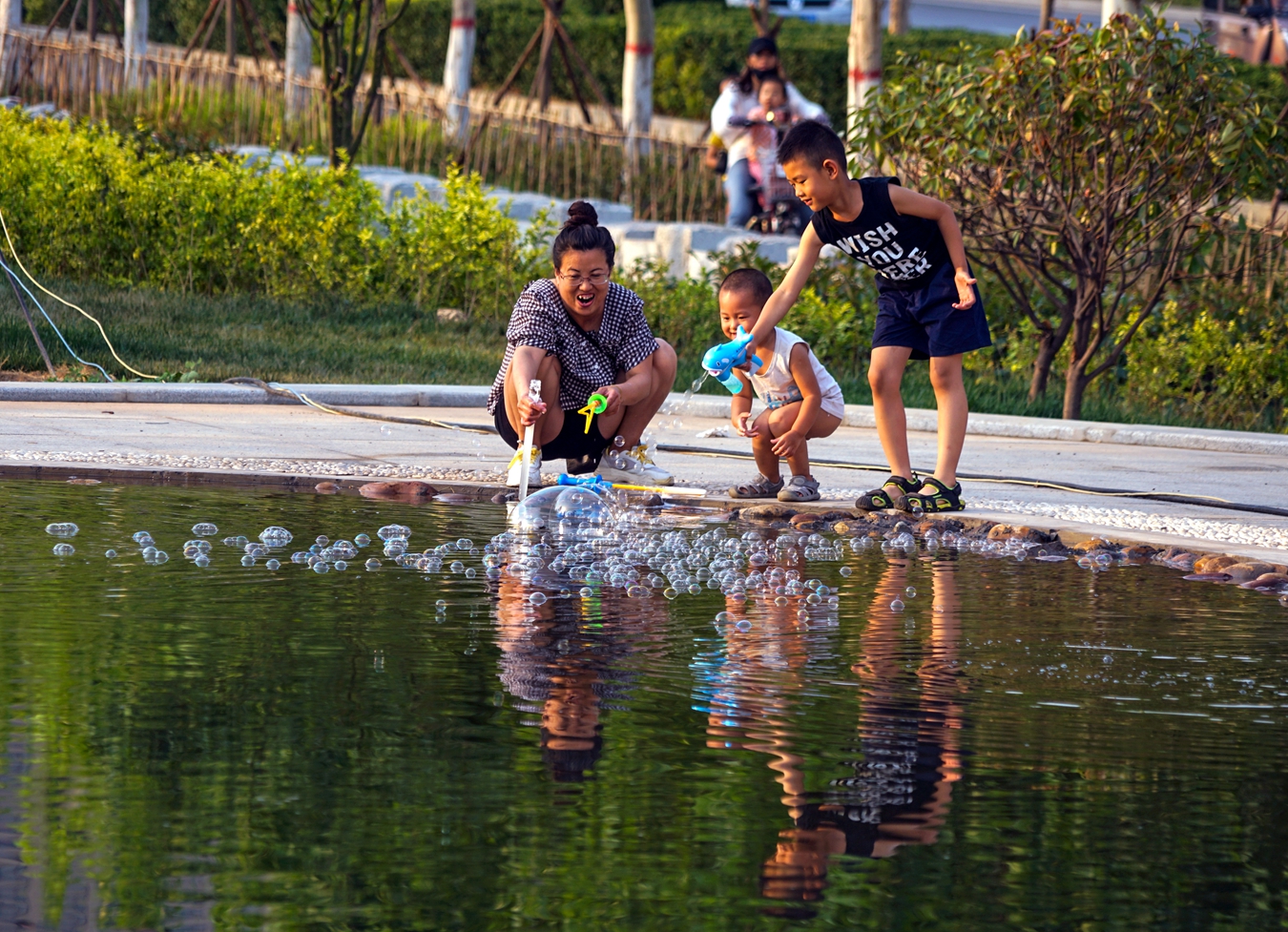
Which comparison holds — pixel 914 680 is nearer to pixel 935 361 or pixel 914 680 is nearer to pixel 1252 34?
pixel 935 361

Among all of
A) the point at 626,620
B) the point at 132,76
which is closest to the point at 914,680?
the point at 626,620

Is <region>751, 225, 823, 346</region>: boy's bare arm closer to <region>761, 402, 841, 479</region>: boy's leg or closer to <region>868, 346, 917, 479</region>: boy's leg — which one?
<region>761, 402, 841, 479</region>: boy's leg

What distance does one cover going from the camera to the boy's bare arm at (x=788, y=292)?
7.23m

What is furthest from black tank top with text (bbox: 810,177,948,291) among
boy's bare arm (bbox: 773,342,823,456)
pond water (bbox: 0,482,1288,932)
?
pond water (bbox: 0,482,1288,932)

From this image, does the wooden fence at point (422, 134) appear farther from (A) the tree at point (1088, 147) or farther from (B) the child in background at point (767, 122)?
(A) the tree at point (1088, 147)

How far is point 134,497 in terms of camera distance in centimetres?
699

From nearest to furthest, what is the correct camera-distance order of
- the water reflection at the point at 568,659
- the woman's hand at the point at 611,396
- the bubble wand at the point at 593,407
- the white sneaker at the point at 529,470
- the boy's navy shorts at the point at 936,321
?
1. the water reflection at the point at 568,659
2. the bubble wand at the point at 593,407
3. the white sneaker at the point at 529,470
4. the woman's hand at the point at 611,396
5. the boy's navy shorts at the point at 936,321

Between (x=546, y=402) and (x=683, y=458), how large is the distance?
6.36ft

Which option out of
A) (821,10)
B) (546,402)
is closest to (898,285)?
(546,402)

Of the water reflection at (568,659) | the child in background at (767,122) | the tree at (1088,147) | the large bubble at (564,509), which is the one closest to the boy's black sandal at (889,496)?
the large bubble at (564,509)

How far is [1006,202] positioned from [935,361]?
11.9ft

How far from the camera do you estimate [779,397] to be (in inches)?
307

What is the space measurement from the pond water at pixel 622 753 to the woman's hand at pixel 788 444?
1.80m

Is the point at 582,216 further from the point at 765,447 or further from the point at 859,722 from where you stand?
the point at 859,722
